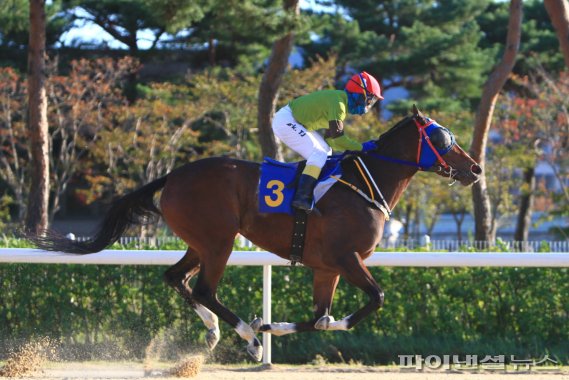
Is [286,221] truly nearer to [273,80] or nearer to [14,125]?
[273,80]

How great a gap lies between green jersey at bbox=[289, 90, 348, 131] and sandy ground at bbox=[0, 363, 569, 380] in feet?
5.89

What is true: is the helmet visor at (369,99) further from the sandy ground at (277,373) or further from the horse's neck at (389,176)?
the sandy ground at (277,373)

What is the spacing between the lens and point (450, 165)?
19.8 ft

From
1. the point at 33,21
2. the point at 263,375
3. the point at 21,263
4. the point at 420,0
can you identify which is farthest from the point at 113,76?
the point at 263,375

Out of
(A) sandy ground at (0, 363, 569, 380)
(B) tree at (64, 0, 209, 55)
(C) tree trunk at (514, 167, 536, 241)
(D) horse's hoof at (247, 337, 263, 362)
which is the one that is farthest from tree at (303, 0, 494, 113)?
(D) horse's hoof at (247, 337, 263, 362)

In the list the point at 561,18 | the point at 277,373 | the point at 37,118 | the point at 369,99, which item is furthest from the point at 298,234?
the point at 37,118

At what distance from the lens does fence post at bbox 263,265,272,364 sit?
6.96m

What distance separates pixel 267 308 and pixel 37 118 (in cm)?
719

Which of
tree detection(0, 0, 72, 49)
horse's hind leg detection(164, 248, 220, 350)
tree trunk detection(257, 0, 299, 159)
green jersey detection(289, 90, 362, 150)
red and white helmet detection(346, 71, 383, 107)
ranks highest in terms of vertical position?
tree detection(0, 0, 72, 49)

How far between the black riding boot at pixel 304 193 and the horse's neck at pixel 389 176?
0.49 m

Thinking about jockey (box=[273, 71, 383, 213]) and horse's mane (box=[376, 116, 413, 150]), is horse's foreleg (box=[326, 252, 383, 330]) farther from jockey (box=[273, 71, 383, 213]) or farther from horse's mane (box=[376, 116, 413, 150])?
horse's mane (box=[376, 116, 413, 150])

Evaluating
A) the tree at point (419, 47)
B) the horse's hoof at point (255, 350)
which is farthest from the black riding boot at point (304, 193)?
the tree at point (419, 47)

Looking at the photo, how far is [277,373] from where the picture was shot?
6.61 meters

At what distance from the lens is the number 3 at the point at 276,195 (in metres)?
5.84
